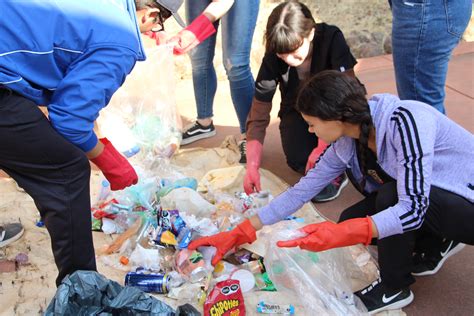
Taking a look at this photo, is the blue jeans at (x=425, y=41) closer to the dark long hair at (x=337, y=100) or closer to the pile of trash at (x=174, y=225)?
the dark long hair at (x=337, y=100)

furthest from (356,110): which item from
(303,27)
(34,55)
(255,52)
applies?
(255,52)

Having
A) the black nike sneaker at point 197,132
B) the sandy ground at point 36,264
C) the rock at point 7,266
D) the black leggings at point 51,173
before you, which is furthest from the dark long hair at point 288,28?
the rock at point 7,266

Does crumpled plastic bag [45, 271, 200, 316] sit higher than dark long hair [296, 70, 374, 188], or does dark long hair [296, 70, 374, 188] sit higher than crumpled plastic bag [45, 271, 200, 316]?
dark long hair [296, 70, 374, 188]

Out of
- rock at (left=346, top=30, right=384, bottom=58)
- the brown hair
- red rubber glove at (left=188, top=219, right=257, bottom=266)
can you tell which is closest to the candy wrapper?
red rubber glove at (left=188, top=219, right=257, bottom=266)

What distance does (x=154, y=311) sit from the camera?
1418 millimetres

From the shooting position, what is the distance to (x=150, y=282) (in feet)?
5.47

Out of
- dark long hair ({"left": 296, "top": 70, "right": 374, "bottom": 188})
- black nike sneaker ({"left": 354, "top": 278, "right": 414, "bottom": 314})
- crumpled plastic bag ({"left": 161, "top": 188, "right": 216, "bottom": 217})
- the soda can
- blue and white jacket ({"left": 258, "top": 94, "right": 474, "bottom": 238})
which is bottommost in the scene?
the soda can

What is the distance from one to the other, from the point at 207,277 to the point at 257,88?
3.05 feet

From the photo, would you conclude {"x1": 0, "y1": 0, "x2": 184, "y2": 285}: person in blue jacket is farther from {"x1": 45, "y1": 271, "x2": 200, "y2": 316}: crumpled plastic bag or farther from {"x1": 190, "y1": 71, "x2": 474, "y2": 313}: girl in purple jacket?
{"x1": 190, "y1": 71, "x2": 474, "y2": 313}: girl in purple jacket

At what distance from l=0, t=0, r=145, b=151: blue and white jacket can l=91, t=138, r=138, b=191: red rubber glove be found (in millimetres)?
227

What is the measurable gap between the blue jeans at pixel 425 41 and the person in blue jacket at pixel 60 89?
98 centimetres

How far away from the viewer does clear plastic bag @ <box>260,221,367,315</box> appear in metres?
1.57

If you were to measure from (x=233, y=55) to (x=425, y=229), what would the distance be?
1.31 meters

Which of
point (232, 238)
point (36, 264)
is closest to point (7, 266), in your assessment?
point (36, 264)
